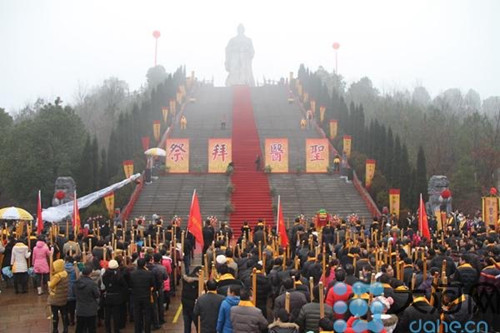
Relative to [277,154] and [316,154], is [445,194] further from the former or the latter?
[277,154]

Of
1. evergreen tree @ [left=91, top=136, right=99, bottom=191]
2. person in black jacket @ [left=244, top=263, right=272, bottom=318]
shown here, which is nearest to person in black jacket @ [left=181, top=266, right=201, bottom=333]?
person in black jacket @ [left=244, top=263, right=272, bottom=318]

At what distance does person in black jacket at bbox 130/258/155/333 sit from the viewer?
9.48 meters

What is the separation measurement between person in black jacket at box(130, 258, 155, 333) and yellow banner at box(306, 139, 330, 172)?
19.5m

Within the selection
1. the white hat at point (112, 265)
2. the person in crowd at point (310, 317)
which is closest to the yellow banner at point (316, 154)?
the white hat at point (112, 265)

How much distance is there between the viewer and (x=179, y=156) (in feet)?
93.1

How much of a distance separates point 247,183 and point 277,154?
207 cm

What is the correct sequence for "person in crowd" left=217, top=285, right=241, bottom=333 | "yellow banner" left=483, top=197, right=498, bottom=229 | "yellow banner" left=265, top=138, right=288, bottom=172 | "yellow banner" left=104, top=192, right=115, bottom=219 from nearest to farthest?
"person in crowd" left=217, top=285, right=241, bottom=333 → "yellow banner" left=483, top=197, right=498, bottom=229 → "yellow banner" left=104, top=192, right=115, bottom=219 → "yellow banner" left=265, top=138, right=288, bottom=172

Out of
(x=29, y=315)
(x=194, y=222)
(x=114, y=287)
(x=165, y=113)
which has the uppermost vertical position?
(x=165, y=113)

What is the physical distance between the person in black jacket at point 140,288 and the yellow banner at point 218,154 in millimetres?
18865

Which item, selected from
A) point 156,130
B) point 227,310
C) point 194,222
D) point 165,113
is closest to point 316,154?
point 156,130

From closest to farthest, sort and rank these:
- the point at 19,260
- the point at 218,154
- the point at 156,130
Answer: the point at 19,260
the point at 218,154
the point at 156,130

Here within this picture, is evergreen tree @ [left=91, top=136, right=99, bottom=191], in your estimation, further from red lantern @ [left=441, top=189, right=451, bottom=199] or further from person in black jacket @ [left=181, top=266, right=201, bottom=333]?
person in black jacket @ [left=181, top=266, right=201, bottom=333]

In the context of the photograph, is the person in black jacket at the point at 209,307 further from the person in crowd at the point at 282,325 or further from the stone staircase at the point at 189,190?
the stone staircase at the point at 189,190

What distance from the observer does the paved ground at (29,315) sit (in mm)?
10852
